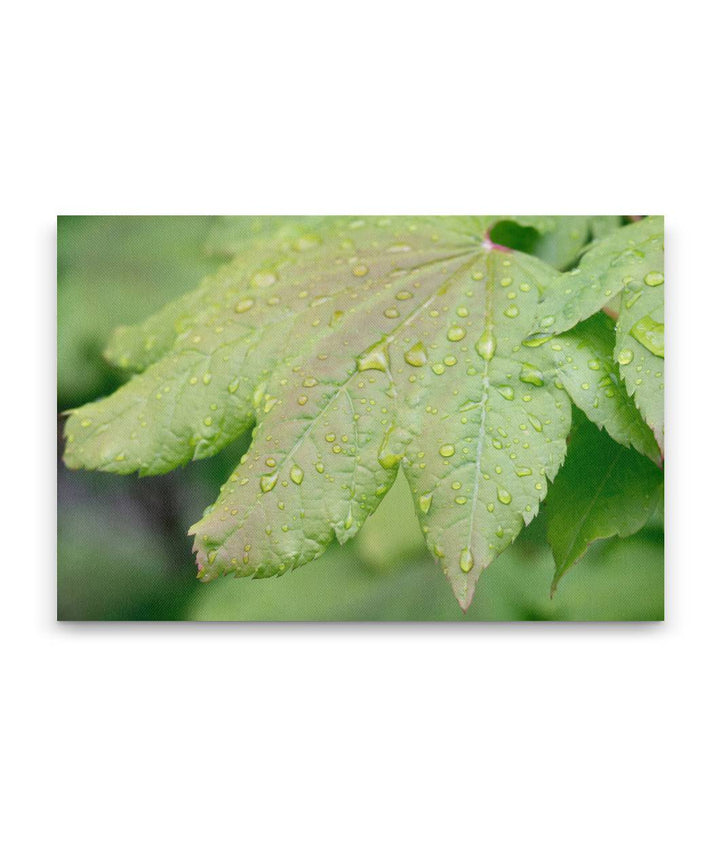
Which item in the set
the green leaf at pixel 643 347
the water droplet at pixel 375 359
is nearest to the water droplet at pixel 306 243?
the water droplet at pixel 375 359

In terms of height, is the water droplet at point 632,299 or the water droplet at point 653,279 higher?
the water droplet at point 653,279

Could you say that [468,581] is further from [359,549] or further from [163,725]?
[163,725]

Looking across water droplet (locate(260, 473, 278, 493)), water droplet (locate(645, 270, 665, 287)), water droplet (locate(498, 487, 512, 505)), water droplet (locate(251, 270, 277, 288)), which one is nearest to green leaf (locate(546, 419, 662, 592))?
water droplet (locate(498, 487, 512, 505))

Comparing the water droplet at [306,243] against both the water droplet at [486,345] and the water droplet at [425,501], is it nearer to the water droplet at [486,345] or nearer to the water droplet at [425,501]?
the water droplet at [486,345]

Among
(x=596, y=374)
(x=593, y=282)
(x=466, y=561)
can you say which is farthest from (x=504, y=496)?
(x=593, y=282)

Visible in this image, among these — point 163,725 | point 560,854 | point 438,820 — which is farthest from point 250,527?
point 560,854
